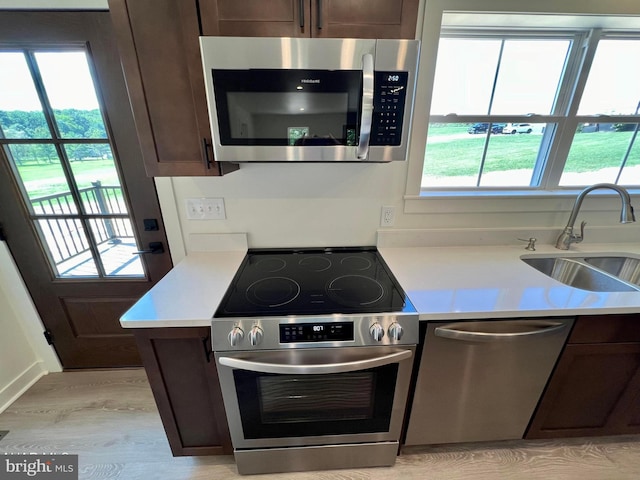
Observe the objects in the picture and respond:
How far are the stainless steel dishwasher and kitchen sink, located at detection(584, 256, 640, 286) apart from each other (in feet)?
2.57

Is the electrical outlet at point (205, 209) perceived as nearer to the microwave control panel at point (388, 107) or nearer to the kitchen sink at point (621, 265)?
the microwave control panel at point (388, 107)

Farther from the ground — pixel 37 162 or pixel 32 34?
pixel 32 34

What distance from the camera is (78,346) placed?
71.8 inches

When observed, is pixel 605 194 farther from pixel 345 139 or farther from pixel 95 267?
pixel 95 267

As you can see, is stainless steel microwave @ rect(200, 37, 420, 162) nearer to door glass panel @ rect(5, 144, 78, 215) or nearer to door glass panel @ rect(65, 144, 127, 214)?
door glass panel @ rect(65, 144, 127, 214)

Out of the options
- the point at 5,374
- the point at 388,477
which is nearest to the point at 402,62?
the point at 388,477

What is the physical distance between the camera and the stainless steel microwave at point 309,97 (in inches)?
35.9

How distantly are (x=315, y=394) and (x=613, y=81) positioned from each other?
7.58ft

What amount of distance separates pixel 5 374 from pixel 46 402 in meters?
0.32

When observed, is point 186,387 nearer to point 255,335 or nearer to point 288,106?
point 255,335

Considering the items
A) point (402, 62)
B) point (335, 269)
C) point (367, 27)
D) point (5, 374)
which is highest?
point (367, 27)

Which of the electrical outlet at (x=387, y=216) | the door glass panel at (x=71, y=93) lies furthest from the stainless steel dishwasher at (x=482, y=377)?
the door glass panel at (x=71, y=93)

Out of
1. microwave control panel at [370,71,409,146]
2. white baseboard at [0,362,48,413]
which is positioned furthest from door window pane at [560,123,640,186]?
white baseboard at [0,362,48,413]

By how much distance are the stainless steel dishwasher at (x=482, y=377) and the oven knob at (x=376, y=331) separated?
21 cm
